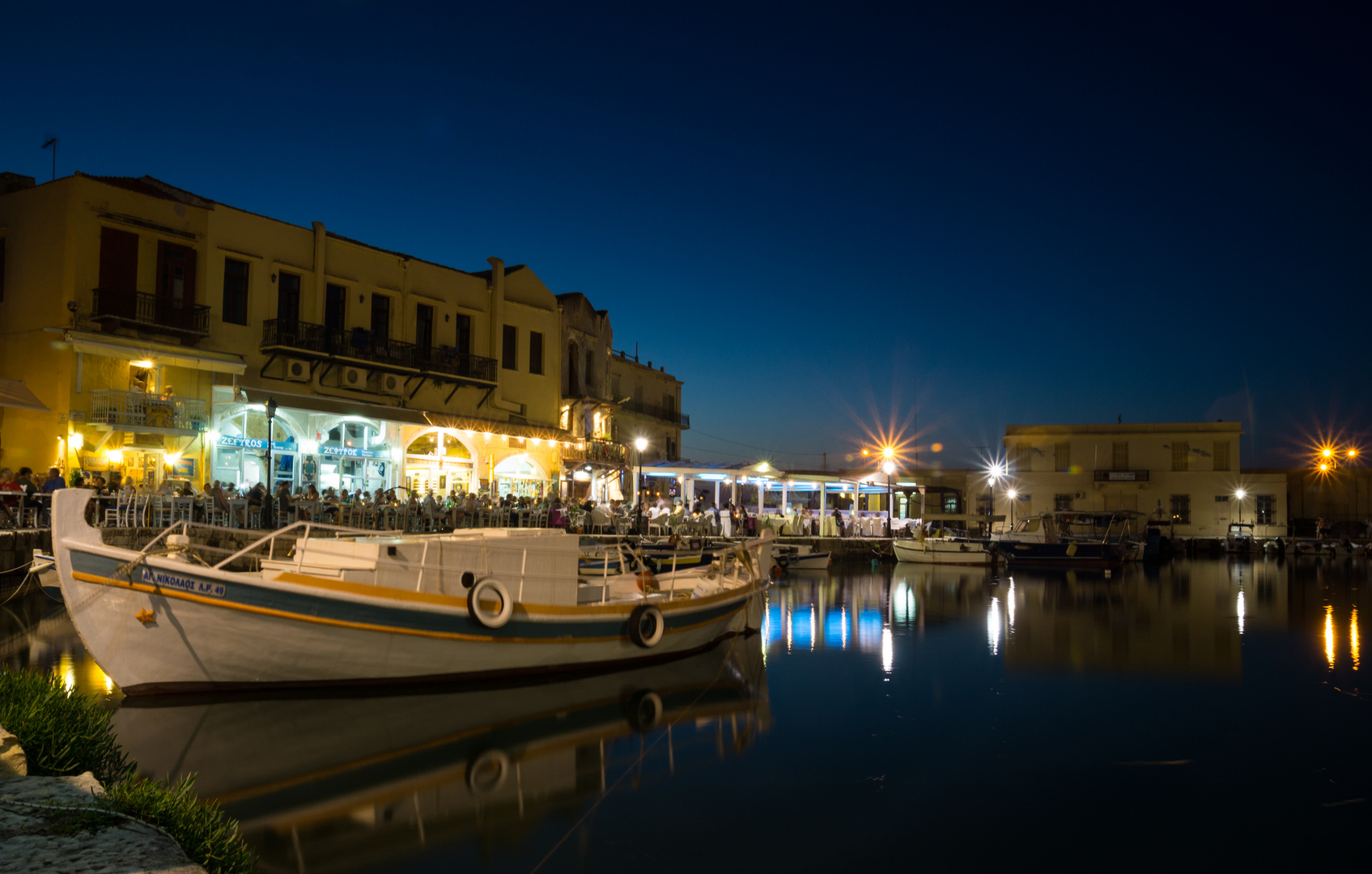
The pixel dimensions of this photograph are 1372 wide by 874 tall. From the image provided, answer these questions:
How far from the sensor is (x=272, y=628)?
9.51m

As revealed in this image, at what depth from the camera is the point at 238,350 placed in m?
22.4

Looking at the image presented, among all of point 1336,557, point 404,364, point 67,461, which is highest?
point 404,364

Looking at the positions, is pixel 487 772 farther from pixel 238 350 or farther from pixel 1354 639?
pixel 238 350

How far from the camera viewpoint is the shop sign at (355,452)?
2277 centimetres

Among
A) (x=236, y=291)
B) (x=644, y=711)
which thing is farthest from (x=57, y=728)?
(x=236, y=291)

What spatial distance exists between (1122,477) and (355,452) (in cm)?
4535

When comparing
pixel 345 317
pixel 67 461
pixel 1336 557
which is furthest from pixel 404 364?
pixel 1336 557

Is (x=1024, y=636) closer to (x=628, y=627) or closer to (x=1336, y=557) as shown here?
(x=628, y=627)

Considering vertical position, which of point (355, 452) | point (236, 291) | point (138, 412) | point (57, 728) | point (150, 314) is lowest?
point (57, 728)

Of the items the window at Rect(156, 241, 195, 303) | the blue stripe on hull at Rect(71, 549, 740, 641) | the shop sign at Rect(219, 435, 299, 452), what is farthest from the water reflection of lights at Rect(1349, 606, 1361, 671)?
the window at Rect(156, 241, 195, 303)

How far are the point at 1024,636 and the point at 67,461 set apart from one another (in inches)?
791

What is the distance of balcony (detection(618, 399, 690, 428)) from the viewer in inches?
1869

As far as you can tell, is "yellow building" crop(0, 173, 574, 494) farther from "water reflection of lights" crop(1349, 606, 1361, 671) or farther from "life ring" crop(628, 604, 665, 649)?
"water reflection of lights" crop(1349, 606, 1361, 671)

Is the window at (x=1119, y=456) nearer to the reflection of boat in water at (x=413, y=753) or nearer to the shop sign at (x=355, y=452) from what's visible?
the shop sign at (x=355, y=452)
